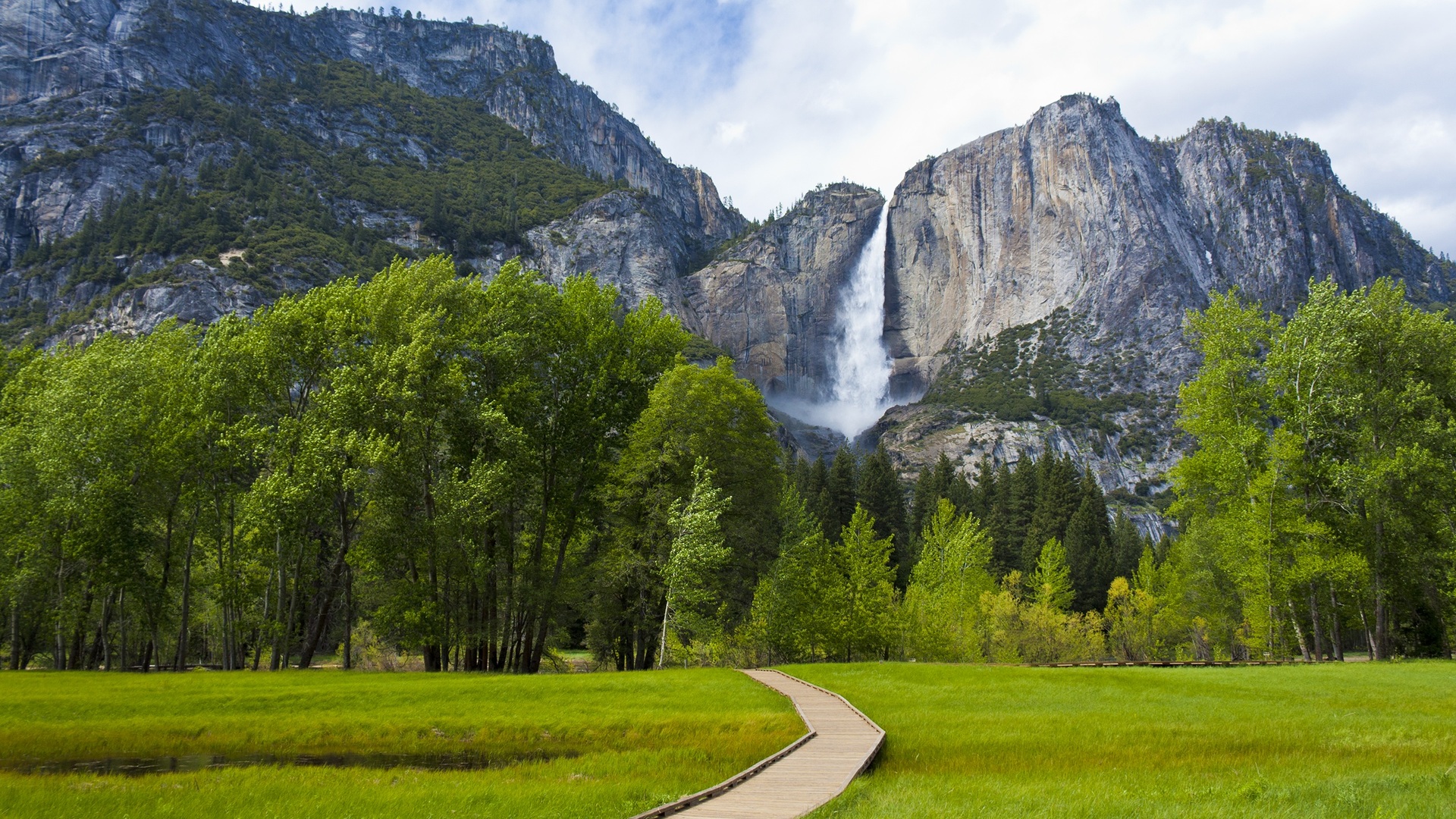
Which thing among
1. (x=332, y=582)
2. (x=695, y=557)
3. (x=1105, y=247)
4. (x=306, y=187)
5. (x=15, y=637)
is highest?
(x=1105, y=247)

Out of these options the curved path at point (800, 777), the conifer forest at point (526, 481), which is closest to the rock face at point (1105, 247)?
the conifer forest at point (526, 481)

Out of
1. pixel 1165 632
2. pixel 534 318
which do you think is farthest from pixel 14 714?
pixel 1165 632

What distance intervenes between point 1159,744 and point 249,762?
18.0 metres

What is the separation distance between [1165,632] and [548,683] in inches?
2413

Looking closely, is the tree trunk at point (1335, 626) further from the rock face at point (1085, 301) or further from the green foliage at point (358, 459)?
the rock face at point (1085, 301)

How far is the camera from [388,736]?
17.9m

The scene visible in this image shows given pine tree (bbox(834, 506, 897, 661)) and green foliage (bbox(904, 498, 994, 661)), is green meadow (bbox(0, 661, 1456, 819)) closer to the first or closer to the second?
pine tree (bbox(834, 506, 897, 661))

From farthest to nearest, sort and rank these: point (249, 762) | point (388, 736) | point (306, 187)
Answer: point (306, 187) → point (388, 736) → point (249, 762)

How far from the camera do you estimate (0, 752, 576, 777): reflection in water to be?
14.6m

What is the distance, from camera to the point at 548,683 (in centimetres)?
2359

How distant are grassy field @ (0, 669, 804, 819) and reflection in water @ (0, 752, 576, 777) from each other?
25cm

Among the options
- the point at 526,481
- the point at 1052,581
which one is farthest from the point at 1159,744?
the point at 1052,581

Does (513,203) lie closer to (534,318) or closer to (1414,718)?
(534,318)

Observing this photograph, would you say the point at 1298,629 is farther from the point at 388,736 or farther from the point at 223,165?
the point at 223,165
